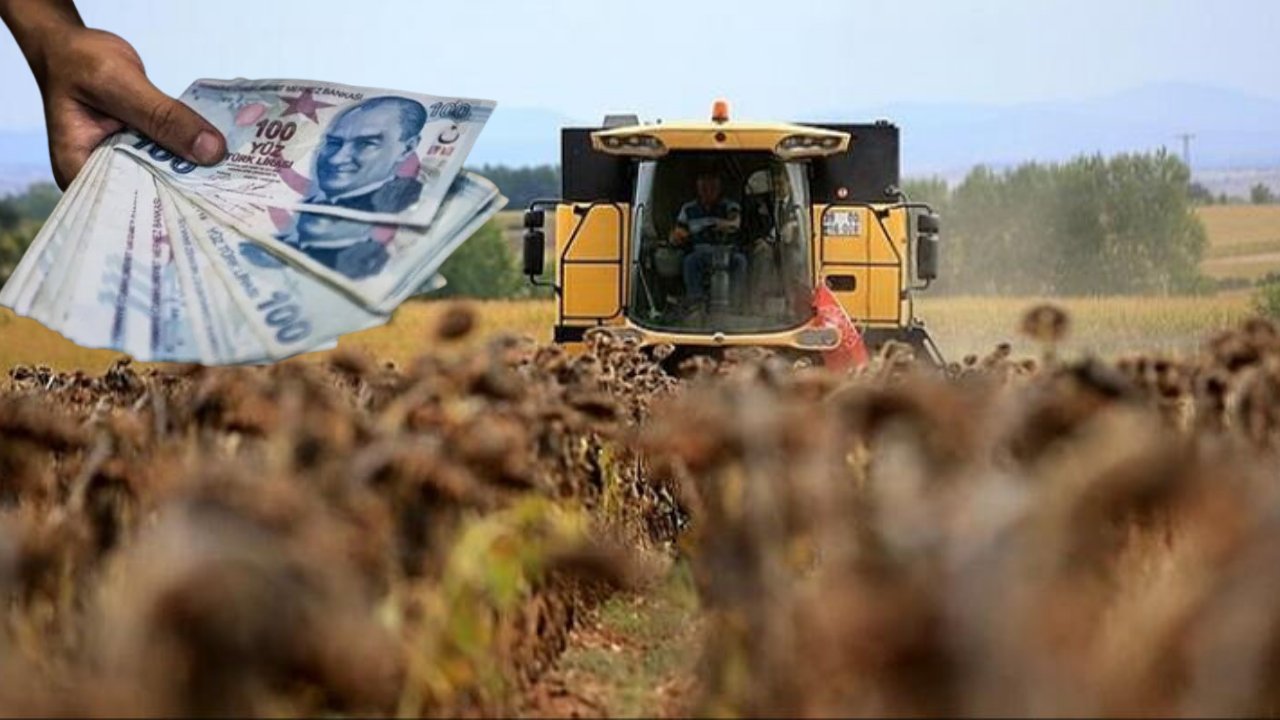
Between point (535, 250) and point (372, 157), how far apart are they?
18.1 ft

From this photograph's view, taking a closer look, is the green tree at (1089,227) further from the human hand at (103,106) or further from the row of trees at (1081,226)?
the human hand at (103,106)

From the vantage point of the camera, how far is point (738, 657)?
4559 mm

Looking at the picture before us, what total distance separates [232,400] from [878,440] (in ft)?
6.02

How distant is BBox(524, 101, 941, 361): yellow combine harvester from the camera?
13.1m

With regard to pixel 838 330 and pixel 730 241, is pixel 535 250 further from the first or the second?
pixel 838 330

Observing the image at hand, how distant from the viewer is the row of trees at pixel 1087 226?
57.3 metres

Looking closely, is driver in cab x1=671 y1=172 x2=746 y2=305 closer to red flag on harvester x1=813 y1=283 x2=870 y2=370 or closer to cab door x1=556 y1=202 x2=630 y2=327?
red flag on harvester x1=813 y1=283 x2=870 y2=370

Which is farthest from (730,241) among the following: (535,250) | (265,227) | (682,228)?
(265,227)

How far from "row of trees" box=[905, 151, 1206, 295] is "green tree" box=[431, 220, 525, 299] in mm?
15220

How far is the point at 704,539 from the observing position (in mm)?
5074

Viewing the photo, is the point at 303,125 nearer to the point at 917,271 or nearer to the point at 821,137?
the point at 821,137

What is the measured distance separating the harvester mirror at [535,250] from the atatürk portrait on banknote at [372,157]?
5.19 meters

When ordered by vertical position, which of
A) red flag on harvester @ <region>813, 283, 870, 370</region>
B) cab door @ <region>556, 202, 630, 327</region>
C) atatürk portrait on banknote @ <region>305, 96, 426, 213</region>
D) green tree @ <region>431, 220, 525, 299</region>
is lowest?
green tree @ <region>431, 220, 525, 299</region>

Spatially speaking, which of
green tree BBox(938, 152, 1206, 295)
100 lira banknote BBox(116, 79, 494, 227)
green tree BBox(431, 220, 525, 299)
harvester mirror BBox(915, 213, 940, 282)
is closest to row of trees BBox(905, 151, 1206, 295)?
green tree BBox(938, 152, 1206, 295)
